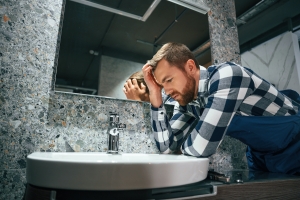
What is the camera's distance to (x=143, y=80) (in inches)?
40.6

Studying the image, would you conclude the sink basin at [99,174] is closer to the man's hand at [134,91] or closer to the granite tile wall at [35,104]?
the granite tile wall at [35,104]

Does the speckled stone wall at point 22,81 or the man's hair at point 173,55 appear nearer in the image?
the speckled stone wall at point 22,81

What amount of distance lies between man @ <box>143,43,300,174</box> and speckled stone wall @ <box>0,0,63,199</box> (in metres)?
0.48

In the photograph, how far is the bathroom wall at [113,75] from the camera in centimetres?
91

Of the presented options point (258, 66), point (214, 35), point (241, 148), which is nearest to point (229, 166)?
point (241, 148)

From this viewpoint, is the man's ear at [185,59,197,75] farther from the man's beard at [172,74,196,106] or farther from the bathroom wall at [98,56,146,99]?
the bathroom wall at [98,56,146,99]

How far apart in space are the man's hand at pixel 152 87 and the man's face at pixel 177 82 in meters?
0.03

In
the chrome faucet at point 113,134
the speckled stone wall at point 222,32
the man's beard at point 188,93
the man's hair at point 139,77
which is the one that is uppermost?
the speckled stone wall at point 222,32

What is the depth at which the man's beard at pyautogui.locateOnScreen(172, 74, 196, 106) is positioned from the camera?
93 cm

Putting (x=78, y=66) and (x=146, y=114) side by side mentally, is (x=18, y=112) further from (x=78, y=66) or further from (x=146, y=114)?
(x=146, y=114)

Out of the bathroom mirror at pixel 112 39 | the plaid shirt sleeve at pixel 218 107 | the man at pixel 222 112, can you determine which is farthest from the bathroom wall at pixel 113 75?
the plaid shirt sleeve at pixel 218 107

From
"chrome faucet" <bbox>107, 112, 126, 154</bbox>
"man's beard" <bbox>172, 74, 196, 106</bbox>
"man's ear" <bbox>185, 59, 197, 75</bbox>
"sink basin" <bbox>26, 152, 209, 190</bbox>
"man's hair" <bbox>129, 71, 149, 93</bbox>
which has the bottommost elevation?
"sink basin" <bbox>26, 152, 209, 190</bbox>

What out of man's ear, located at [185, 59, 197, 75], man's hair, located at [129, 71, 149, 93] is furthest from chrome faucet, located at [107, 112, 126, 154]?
man's ear, located at [185, 59, 197, 75]

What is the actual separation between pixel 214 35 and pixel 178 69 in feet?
1.81
